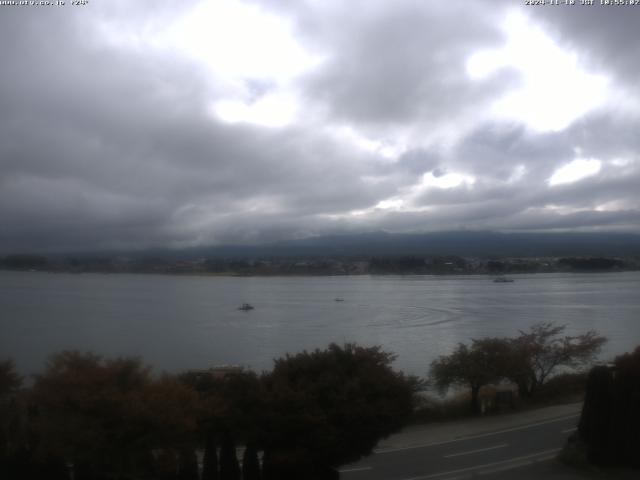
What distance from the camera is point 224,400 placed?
32.3ft

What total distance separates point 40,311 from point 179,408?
43.6m

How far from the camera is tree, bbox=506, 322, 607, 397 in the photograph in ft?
68.4

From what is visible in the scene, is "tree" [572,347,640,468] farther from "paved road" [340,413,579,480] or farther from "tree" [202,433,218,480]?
"tree" [202,433,218,480]

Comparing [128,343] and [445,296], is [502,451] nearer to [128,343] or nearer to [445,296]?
[128,343]

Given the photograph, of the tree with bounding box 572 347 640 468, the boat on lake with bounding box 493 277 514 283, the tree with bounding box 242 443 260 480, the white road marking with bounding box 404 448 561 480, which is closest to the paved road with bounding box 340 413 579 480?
the white road marking with bounding box 404 448 561 480

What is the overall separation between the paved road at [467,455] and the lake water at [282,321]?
12.5m

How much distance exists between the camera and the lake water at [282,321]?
32312mm

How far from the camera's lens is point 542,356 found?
2306 cm

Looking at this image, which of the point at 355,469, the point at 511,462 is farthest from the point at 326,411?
the point at 511,462

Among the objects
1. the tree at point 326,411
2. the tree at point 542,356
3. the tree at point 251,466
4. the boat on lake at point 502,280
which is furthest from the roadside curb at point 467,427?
the boat on lake at point 502,280

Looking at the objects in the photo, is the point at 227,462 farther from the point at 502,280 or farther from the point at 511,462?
the point at 502,280

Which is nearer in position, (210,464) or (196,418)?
(196,418)

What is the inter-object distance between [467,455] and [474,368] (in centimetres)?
740

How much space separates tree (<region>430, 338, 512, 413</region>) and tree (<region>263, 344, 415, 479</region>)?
30.6 feet
